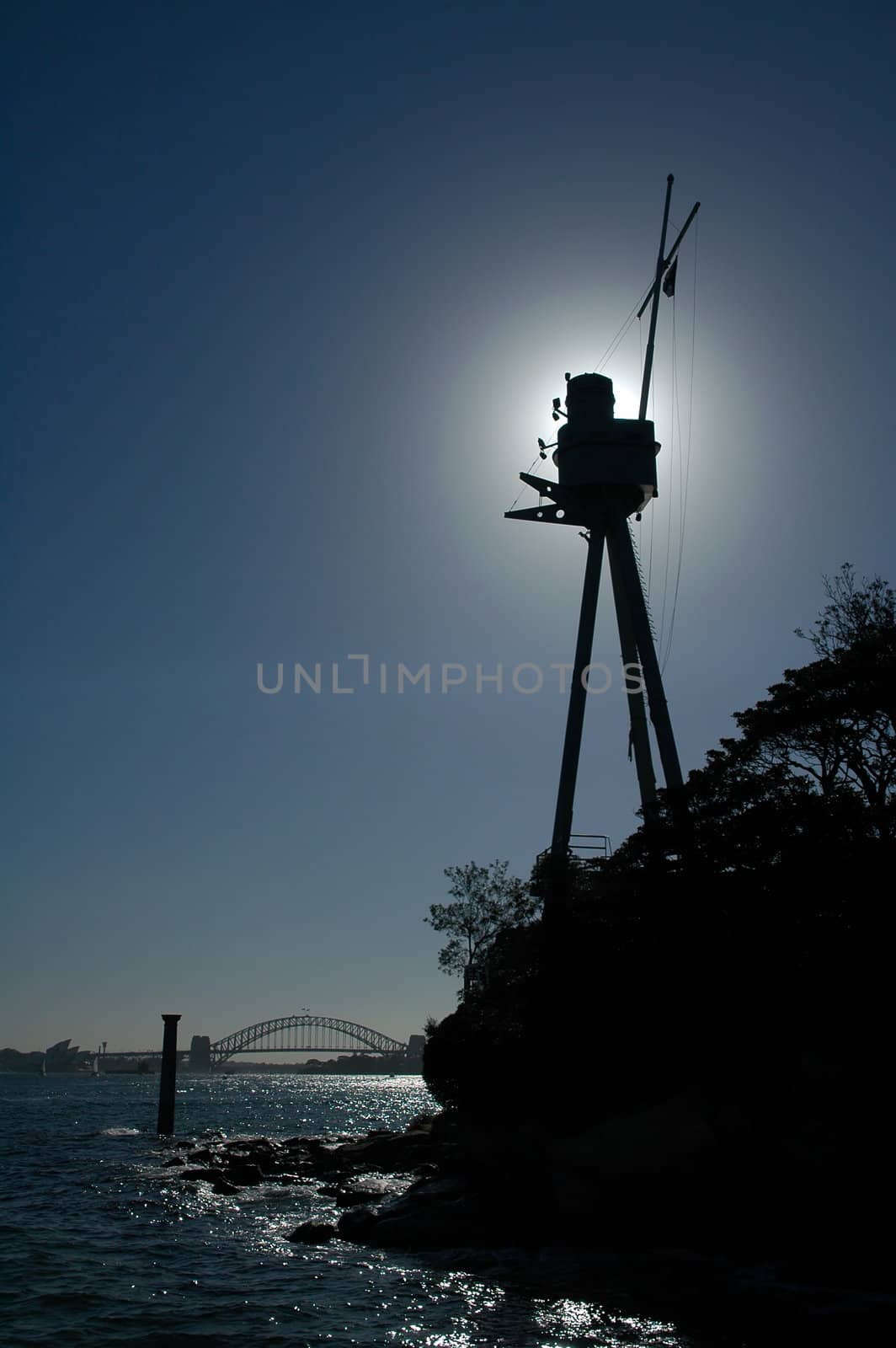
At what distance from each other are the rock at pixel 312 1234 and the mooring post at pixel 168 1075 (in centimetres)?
3703

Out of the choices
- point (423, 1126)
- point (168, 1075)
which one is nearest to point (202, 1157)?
point (423, 1126)

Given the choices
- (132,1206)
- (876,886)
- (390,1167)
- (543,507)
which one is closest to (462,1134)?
(390,1167)

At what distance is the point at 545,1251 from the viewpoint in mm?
25203

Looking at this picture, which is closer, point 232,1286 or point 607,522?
point 232,1286

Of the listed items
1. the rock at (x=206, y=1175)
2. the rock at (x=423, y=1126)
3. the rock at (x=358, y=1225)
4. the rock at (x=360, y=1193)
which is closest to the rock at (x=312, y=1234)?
the rock at (x=358, y=1225)

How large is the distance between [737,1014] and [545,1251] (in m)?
7.70

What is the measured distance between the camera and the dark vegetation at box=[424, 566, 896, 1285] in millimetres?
25109

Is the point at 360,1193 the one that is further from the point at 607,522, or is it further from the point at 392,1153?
the point at 607,522

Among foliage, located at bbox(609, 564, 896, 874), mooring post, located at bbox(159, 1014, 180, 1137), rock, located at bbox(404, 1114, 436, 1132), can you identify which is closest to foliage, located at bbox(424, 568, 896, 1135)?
foliage, located at bbox(609, 564, 896, 874)

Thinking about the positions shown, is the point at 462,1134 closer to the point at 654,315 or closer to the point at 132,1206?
the point at 132,1206

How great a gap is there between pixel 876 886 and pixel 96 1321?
69.7 ft

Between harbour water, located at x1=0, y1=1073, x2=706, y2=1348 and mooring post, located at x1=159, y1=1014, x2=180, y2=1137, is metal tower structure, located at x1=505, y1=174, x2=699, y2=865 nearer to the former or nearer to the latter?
harbour water, located at x1=0, y1=1073, x2=706, y2=1348

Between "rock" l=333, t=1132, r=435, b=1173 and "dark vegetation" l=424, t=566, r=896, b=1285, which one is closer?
"dark vegetation" l=424, t=566, r=896, b=1285

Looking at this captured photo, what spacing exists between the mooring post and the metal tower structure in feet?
124
